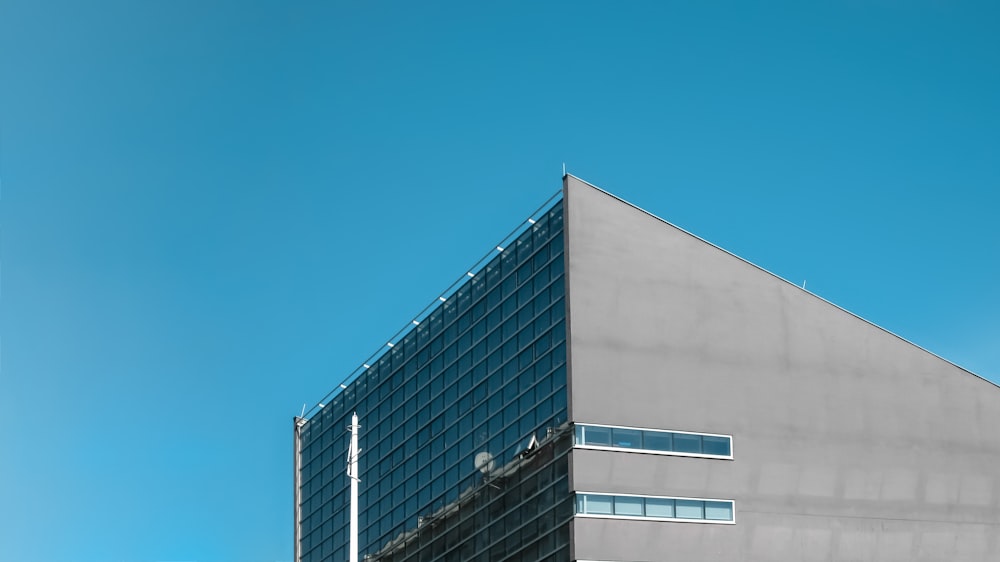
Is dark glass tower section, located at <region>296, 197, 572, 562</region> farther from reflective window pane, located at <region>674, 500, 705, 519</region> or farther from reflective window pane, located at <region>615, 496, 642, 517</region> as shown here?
reflective window pane, located at <region>674, 500, 705, 519</region>

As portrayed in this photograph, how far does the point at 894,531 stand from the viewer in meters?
69.7

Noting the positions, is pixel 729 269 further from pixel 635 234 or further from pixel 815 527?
pixel 815 527

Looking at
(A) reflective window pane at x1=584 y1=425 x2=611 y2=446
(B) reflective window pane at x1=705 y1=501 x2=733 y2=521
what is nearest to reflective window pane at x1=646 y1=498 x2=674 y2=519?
(B) reflective window pane at x1=705 y1=501 x2=733 y2=521

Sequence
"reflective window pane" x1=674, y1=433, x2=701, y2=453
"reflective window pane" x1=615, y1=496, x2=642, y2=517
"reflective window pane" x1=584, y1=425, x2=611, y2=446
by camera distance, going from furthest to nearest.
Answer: "reflective window pane" x1=674, y1=433, x2=701, y2=453
"reflective window pane" x1=584, y1=425, x2=611, y2=446
"reflective window pane" x1=615, y1=496, x2=642, y2=517

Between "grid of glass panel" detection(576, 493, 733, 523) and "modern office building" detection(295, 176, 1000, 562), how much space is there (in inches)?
3.1

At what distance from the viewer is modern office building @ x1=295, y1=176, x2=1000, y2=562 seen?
6550cm

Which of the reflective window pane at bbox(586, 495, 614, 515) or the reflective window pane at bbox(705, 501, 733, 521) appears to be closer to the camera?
the reflective window pane at bbox(586, 495, 614, 515)

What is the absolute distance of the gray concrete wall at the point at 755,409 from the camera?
216ft

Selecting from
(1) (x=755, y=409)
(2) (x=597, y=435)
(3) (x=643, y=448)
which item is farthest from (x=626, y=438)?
(1) (x=755, y=409)

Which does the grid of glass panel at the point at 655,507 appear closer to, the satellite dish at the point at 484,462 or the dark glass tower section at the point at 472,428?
the dark glass tower section at the point at 472,428

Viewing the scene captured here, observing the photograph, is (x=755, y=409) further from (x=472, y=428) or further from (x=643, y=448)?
(x=472, y=428)

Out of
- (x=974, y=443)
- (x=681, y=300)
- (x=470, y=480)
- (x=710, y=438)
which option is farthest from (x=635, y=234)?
(x=974, y=443)

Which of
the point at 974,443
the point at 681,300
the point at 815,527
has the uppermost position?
the point at 681,300

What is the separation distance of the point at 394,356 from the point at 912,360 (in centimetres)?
2677
